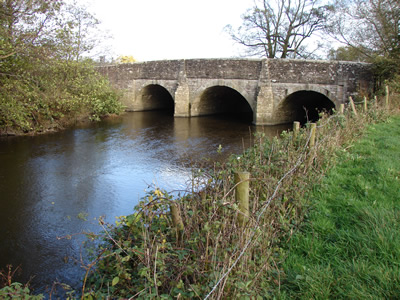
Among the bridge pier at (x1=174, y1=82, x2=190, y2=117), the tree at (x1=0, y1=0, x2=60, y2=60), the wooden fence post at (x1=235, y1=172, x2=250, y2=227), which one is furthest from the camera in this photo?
the bridge pier at (x1=174, y1=82, x2=190, y2=117)

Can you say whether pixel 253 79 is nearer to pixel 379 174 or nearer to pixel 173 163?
pixel 173 163

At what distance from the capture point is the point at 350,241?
10.0ft

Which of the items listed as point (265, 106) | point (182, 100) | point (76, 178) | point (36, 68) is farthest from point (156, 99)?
point (76, 178)

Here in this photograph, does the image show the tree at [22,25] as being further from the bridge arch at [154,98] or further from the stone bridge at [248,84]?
the bridge arch at [154,98]

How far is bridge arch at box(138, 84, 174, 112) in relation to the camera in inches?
928

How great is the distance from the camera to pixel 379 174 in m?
4.68

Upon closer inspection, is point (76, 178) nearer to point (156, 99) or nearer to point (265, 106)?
point (265, 106)

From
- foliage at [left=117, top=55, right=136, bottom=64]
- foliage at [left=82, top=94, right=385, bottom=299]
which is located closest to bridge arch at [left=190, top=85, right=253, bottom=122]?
foliage at [left=117, top=55, right=136, bottom=64]

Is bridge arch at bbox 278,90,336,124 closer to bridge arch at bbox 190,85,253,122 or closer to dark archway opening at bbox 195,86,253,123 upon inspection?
bridge arch at bbox 190,85,253,122

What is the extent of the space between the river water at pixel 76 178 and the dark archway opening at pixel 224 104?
4.32m

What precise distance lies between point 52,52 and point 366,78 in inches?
490

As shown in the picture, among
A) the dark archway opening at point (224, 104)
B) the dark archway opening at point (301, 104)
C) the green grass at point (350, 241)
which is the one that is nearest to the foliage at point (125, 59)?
the dark archway opening at point (224, 104)

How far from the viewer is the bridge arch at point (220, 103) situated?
20.5m

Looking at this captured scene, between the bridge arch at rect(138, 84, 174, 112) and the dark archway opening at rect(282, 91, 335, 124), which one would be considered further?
the bridge arch at rect(138, 84, 174, 112)
